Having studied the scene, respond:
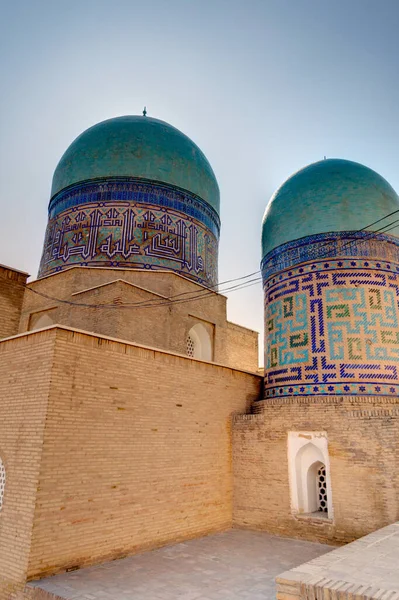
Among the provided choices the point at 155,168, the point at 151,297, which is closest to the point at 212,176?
the point at 155,168

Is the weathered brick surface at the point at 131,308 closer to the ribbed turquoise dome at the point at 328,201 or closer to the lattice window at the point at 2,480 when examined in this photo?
the ribbed turquoise dome at the point at 328,201

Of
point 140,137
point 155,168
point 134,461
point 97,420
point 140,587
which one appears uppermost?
point 140,137

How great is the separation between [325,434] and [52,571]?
3.56 m

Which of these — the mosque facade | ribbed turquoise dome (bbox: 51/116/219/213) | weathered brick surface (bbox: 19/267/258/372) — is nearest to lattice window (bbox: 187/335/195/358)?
the mosque facade

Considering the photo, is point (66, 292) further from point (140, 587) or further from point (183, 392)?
point (140, 587)

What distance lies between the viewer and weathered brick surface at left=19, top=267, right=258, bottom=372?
7.55 metres

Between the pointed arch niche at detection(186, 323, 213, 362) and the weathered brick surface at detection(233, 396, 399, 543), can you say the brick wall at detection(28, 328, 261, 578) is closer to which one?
the weathered brick surface at detection(233, 396, 399, 543)

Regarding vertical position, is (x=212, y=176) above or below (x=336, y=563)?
above

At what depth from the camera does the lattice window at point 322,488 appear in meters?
5.96

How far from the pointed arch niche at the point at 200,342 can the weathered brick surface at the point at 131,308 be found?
11 cm

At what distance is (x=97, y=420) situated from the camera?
475 cm

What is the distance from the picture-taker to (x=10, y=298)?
7.18m

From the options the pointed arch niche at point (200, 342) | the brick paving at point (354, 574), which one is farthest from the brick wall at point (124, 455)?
the pointed arch niche at point (200, 342)

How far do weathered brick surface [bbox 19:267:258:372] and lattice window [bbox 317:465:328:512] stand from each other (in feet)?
7.80
